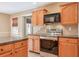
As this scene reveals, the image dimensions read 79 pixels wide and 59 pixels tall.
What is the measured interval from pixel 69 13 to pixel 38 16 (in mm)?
1425

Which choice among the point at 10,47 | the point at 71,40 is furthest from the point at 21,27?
the point at 10,47

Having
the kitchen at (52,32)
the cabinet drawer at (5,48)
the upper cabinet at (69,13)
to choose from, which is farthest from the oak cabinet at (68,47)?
Answer: the cabinet drawer at (5,48)

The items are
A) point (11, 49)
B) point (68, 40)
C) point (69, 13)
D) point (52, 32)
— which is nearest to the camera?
point (11, 49)

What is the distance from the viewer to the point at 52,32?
161 inches

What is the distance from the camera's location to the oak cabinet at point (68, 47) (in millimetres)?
2938

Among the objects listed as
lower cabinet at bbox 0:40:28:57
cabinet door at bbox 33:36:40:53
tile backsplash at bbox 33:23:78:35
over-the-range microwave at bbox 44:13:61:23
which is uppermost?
over-the-range microwave at bbox 44:13:61:23

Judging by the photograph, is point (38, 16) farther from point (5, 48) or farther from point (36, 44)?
point (5, 48)

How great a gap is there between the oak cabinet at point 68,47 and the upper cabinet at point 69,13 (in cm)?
64

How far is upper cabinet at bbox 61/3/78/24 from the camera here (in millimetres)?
3246

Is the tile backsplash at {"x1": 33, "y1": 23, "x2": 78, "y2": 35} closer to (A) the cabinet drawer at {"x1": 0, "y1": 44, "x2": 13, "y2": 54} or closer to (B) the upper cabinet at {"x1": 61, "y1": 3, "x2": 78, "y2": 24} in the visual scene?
(B) the upper cabinet at {"x1": 61, "y1": 3, "x2": 78, "y2": 24}

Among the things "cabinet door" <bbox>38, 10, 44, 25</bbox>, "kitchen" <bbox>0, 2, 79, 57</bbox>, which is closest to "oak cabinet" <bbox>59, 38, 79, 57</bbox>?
"kitchen" <bbox>0, 2, 79, 57</bbox>

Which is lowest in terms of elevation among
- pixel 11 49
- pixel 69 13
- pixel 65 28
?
pixel 11 49

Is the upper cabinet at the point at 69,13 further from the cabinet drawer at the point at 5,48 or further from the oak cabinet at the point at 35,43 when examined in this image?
the cabinet drawer at the point at 5,48

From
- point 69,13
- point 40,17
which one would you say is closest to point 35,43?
point 40,17
